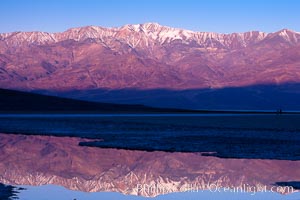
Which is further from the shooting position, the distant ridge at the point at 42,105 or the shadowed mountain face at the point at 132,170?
the distant ridge at the point at 42,105

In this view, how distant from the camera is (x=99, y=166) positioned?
2781cm

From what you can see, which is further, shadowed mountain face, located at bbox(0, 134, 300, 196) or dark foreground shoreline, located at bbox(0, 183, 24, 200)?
shadowed mountain face, located at bbox(0, 134, 300, 196)

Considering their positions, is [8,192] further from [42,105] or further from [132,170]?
[42,105]

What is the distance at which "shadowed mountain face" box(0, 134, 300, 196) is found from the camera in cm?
2231

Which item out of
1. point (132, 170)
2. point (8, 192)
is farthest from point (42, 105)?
point (8, 192)

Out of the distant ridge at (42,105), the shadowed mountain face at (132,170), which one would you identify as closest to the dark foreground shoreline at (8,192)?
the shadowed mountain face at (132,170)

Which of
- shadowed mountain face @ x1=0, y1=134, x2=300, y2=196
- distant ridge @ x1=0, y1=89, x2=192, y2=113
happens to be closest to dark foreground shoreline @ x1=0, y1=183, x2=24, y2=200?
shadowed mountain face @ x1=0, y1=134, x2=300, y2=196

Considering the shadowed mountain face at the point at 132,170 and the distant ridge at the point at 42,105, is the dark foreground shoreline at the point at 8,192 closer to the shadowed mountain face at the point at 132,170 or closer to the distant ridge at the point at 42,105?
the shadowed mountain face at the point at 132,170

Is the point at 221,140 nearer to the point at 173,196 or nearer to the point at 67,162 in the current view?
the point at 67,162

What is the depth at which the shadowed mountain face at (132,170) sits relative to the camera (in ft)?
73.2

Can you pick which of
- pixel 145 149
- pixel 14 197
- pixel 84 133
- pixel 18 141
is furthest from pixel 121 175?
pixel 84 133

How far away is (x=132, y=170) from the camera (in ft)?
87.5

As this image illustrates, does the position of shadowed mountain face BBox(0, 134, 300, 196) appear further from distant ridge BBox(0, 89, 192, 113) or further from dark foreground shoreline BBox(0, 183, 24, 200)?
distant ridge BBox(0, 89, 192, 113)

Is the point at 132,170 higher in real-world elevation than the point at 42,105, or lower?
lower
